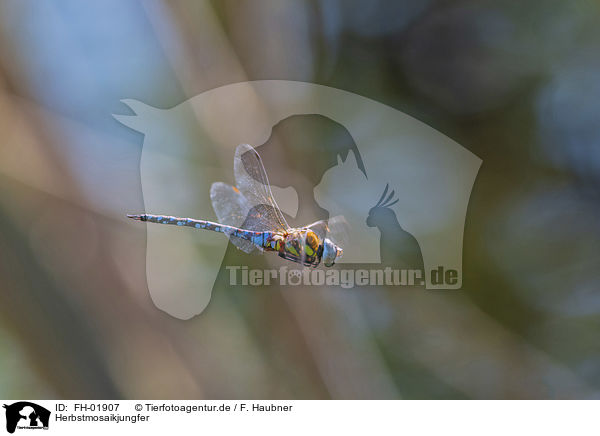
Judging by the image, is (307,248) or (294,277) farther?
(294,277)

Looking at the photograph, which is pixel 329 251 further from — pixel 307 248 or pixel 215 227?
pixel 215 227

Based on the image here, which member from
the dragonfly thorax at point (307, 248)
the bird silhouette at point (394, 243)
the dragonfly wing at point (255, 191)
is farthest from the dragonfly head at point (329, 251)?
the bird silhouette at point (394, 243)

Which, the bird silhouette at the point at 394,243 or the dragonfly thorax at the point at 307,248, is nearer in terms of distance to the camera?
the dragonfly thorax at the point at 307,248

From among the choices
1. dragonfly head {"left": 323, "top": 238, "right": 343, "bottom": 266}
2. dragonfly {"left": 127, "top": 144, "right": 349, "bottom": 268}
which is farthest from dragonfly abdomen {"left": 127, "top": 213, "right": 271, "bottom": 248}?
dragonfly head {"left": 323, "top": 238, "right": 343, "bottom": 266}

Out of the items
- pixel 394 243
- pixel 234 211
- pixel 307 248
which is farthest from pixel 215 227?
pixel 394 243

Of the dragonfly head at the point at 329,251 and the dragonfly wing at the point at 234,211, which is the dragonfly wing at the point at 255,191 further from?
the dragonfly head at the point at 329,251
